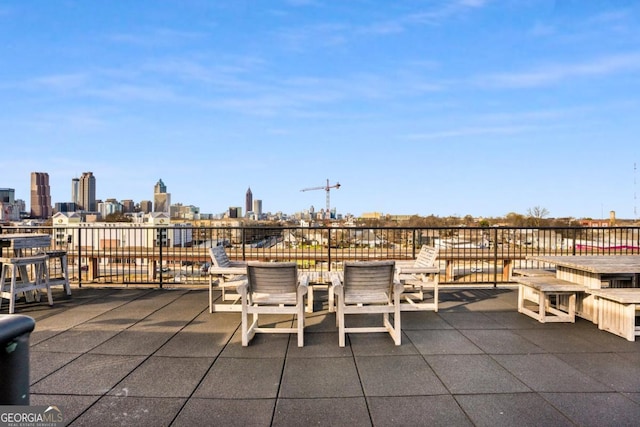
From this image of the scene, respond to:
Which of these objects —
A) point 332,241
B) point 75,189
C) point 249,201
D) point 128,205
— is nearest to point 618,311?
point 332,241

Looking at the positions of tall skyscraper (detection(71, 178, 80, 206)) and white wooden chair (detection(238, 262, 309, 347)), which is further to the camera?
tall skyscraper (detection(71, 178, 80, 206))

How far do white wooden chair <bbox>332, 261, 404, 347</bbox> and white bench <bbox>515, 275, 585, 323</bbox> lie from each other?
214cm

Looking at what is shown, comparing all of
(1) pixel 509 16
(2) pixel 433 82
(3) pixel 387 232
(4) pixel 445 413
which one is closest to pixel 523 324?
(4) pixel 445 413

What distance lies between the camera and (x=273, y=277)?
396 cm

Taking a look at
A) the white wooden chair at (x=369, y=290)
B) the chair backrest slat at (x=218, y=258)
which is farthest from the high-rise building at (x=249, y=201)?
the white wooden chair at (x=369, y=290)

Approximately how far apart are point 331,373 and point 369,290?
119cm

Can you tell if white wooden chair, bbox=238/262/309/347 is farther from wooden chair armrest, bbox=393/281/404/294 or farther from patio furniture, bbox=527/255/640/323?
patio furniture, bbox=527/255/640/323

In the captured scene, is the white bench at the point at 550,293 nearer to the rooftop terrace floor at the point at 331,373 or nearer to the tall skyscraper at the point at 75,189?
the rooftop terrace floor at the point at 331,373

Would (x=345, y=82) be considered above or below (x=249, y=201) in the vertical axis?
above

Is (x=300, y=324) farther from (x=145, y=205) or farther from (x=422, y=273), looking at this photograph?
(x=145, y=205)

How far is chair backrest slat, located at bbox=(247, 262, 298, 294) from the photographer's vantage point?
3.90m

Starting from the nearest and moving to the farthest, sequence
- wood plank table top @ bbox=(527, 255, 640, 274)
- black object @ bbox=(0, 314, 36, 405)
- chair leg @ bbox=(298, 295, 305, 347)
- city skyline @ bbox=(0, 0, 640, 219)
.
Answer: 1. black object @ bbox=(0, 314, 36, 405)
2. chair leg @ bbox=(298, 295, 305, 347)
3. wood plank table top @ bbox=(527, 255, 640, 274)
4. city skyline @ bbox=(0, 0, 640, 219)

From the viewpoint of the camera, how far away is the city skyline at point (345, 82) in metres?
12.1

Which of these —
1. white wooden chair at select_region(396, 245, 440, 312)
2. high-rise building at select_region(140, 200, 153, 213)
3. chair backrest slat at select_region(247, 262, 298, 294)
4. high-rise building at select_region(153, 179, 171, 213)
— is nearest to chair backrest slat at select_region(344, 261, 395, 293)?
chair backrest slat at select_region(247, 262, 298, 294)
